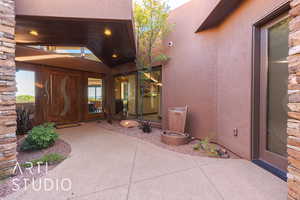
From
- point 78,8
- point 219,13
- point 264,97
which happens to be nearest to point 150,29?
point 219,13

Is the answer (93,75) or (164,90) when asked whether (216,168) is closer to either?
(164,90)

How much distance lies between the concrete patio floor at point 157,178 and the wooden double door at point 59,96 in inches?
127

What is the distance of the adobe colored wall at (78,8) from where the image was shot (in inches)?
94.3

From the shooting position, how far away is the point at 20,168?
1990 mm

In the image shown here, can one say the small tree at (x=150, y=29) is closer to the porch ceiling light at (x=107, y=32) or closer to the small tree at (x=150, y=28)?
the small tree at (x=150, y=28)

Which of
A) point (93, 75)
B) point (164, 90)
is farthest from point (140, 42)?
point (93, 75)

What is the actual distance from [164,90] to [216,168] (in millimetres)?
2838

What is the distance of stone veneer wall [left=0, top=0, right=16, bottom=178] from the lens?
Answer: 1.80 metres

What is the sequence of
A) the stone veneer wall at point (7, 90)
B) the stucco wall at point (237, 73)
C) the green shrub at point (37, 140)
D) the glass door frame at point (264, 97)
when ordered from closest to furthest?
the stone veneer wall at point (7, 90), the glass door frame at point (264, 97), the stucco wall at point (237, 73), the green shrub at point (37, 140)

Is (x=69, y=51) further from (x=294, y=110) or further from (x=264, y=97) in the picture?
(x=294, y=110)

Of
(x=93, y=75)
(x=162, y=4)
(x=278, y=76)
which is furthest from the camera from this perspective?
(x=93, y=75)

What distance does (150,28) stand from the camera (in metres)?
4.07

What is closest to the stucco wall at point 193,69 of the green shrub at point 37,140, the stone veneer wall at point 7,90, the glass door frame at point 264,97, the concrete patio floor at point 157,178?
the glass door frame at point 264,97

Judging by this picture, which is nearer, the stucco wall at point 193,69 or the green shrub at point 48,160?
the green shrub at point 48,160
